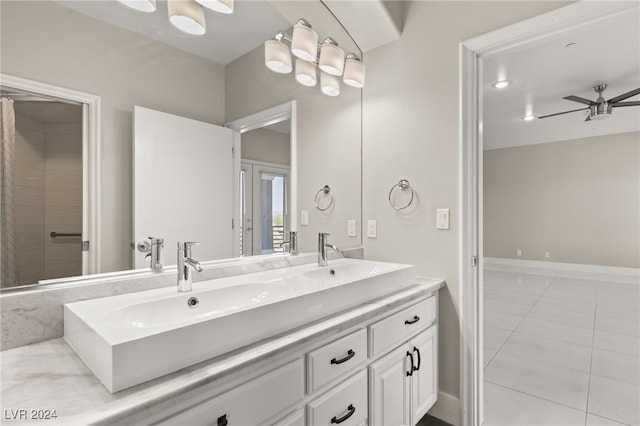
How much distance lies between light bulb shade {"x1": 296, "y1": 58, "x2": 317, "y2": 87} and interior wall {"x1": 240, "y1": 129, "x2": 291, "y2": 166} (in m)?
0.37

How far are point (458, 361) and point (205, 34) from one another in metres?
2.09

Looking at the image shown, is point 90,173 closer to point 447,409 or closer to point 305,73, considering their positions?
point 305,73

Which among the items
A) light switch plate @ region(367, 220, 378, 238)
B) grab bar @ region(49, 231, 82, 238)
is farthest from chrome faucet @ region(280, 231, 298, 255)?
grab bar @ region(49, 231, 82, 238)

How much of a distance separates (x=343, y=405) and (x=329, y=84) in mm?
1803

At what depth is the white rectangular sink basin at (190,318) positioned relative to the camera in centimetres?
68

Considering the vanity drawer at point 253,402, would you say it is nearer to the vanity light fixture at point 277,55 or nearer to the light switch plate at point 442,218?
the light switch plate at point 442,218

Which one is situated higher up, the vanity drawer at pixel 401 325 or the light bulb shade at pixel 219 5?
the light bulb shade at pixel 219 5

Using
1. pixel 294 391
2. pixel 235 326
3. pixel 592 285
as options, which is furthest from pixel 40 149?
pixel 592 285

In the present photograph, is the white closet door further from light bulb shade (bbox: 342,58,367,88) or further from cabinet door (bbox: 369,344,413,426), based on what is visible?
light bulb shade (bbox: 342,58,367,88)

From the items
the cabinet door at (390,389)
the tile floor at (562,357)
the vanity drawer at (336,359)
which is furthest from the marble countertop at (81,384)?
the tile floor at (562,357)

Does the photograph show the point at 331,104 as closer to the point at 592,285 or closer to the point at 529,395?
the point at 529,395

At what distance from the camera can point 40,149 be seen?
2.94 ft

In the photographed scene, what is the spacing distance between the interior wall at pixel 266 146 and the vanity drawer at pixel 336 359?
0.96 meters

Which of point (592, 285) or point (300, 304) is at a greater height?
point (300, 304)
